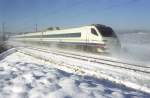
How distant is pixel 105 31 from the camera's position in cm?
2208

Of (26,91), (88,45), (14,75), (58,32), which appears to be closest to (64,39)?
(58,32)

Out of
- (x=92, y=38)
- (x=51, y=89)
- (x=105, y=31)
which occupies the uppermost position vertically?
(x=105, y=31)

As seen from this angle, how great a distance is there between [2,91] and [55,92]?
50.4 inches

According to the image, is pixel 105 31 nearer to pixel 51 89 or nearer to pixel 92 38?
pixel 92 38

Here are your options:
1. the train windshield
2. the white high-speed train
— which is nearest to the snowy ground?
the white high-speed train

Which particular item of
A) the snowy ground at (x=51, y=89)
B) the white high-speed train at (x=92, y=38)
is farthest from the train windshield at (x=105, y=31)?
the snowy ground at (x=51, y=89)

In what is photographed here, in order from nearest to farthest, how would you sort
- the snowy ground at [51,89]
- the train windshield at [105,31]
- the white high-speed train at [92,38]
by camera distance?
the snowy ground at [51,89] < the white high-speed train at [92,38] < the train windshield at [105,31]

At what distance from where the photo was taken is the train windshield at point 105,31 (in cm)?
2161

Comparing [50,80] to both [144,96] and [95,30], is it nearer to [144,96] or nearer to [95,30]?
[144,96]

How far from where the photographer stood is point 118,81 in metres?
7.25

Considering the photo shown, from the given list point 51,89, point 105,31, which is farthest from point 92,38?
point 51,89

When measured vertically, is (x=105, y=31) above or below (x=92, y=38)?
above

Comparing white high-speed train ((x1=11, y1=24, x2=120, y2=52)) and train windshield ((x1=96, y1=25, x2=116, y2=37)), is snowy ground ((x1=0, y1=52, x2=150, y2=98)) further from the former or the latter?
train windshield ((x1=96, y1=25, x2=116, y2=37))

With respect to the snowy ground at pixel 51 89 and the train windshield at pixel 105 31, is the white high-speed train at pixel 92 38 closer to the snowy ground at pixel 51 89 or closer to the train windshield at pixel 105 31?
the train windshield at pixel 105 31
